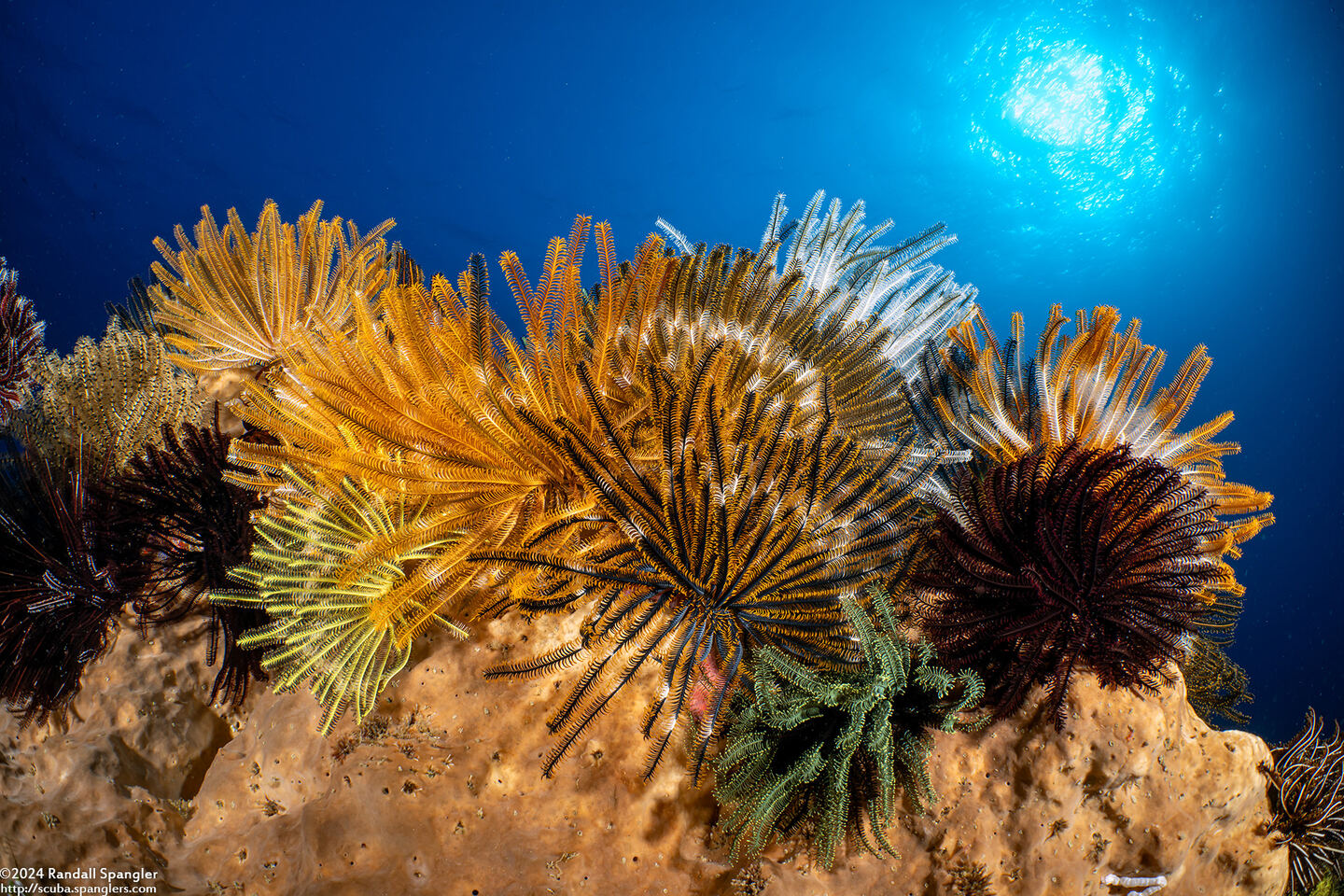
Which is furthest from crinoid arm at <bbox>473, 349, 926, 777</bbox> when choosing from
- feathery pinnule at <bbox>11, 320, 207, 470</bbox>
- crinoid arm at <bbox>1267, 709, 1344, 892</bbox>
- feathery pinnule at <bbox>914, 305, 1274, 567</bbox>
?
crinoid arm at <bbox>1267, 709, 1344, 892</bbox>

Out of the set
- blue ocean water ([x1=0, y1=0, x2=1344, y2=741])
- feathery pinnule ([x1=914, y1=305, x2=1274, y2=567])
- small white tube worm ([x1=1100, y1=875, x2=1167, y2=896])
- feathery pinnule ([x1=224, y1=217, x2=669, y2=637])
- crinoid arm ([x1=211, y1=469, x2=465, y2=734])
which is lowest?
small white tube worm ([x1=1100, y1=875, x2=1167, y2=896])

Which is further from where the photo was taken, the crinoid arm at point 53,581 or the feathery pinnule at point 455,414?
the crinoid arm at point 53,581

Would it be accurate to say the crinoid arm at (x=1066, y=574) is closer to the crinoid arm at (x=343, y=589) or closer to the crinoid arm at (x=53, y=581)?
the crinoid arm at (x=343, y=589)

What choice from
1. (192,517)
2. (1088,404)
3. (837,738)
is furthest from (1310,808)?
(192,517)

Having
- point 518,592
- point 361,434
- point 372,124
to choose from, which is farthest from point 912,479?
point 372,124

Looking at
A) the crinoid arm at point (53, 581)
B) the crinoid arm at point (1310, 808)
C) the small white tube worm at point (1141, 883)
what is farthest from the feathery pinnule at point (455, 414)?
the crinoid arm at point (1310, 808)

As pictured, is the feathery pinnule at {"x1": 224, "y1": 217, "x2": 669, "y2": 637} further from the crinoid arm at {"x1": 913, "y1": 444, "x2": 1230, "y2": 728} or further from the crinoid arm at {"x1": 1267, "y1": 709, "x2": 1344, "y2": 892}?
the crinoid arm at {"x1": 1267, "y1": 709, "x2": 1344, "y2": 892}
